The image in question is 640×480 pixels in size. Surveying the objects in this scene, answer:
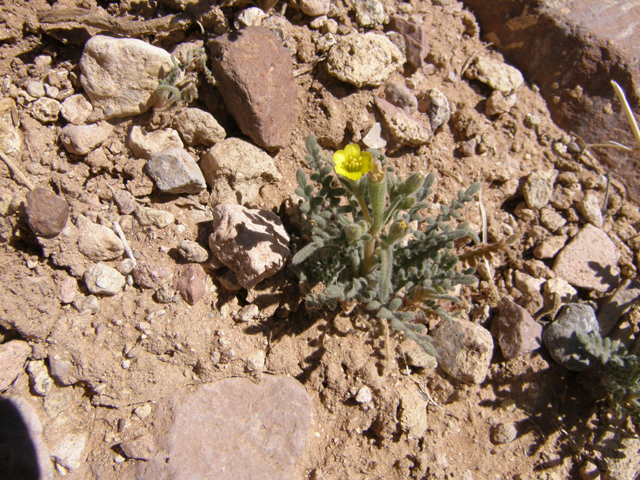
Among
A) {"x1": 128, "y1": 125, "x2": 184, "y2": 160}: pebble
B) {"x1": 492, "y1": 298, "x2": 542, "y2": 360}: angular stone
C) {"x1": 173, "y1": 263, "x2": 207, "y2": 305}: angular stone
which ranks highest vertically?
{"x1": 492, "y1": 298, "x2": 542, "y2": 360}: angular stone

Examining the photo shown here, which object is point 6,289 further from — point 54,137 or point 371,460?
point 371,460

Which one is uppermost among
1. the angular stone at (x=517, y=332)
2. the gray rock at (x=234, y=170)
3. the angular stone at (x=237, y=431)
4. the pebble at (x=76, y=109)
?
the angular stone at (x=517, y=332)

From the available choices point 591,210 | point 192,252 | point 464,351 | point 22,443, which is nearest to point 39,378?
point 22,443

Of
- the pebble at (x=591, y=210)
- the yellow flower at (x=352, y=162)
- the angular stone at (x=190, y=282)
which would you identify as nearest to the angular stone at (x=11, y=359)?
the angular stone at (x=190, y=282)

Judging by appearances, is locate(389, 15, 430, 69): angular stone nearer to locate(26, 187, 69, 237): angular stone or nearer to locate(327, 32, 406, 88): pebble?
locate(327, 32, 406, 88): pebble

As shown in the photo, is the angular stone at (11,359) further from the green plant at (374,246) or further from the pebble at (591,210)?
the pebble at (591,210)

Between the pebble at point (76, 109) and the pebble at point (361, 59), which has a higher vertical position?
the pebble at point (361, 59)

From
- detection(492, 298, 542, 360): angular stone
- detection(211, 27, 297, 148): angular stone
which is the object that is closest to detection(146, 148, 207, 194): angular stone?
detection(211, 27, 297, 148): angular stone
